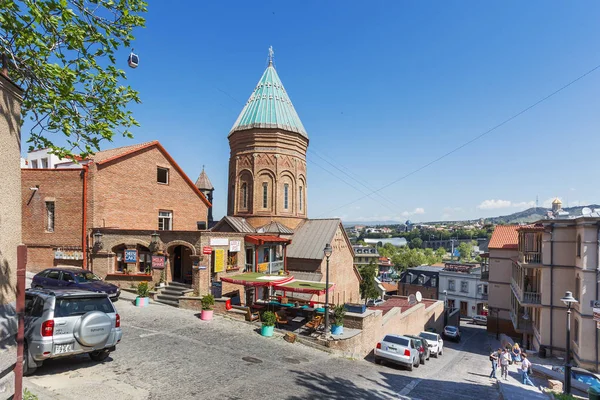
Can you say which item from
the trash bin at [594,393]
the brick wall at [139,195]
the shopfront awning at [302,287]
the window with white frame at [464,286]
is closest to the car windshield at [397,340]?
the shopfront awning at [302,287]

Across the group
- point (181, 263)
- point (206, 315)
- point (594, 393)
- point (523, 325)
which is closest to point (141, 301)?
point (206, 315)

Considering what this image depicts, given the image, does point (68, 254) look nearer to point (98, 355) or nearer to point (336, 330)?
point (98, 355)

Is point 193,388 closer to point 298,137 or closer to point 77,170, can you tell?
point 77,170

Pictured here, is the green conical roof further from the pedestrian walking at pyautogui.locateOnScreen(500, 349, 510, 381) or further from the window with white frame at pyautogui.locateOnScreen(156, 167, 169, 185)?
the pedestrian walking at pyautogui.locateOnScreen(500, 349, 510, 381)

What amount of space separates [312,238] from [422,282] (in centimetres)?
4374

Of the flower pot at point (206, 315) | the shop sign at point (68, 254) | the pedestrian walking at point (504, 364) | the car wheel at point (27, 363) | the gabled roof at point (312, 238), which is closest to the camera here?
the car wheel at point (27, 363)

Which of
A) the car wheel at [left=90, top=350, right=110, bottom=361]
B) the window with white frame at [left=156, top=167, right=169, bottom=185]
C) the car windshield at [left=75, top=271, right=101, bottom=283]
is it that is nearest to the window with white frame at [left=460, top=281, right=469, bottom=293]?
the window with white frame at [left=156, top=167, right=169, bottom=185]

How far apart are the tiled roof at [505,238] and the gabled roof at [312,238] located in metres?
18.1

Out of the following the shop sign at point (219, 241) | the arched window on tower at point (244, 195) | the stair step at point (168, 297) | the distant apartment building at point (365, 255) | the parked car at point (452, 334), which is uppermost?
the arched window on tower at point (244, 195)

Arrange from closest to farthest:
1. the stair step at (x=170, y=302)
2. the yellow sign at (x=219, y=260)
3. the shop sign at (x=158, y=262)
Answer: the stair step at (x=170, y=302), the shop sign at (x=158, y=262), the yellow sign at (x=219, y=260)

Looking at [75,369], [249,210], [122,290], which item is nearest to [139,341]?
[75,369]

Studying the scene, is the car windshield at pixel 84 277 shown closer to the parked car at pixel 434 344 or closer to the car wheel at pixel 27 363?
the car wheel at pixel 27 363

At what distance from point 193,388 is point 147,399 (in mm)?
1158

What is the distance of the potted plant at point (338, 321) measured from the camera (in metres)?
15.8
